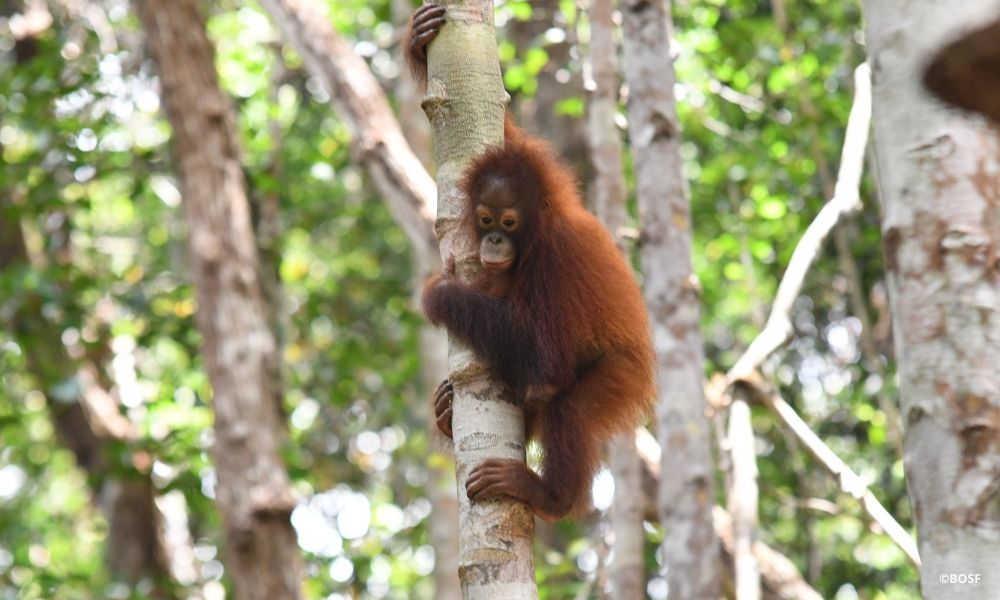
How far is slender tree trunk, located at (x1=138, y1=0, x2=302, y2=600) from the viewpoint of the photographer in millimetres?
6254

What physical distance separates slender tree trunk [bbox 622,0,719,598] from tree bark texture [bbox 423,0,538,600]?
6.27 ft

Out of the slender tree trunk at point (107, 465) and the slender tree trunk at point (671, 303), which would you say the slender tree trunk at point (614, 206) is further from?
the slender tree trunk at point (107, 465)

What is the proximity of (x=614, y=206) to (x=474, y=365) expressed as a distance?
8.82 ft

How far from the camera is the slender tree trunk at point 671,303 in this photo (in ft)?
15.3

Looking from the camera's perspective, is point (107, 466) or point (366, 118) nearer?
point (366, 118)

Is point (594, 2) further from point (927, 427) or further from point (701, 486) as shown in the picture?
point (927, 427)

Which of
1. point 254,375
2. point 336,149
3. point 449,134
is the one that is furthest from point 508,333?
point 336,149

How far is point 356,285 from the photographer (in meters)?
9.90

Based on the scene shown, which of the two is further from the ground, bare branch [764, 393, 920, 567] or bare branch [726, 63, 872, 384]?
bare branch [726, 63, 872, 384]

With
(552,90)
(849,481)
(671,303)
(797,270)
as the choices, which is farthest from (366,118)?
(552,90)

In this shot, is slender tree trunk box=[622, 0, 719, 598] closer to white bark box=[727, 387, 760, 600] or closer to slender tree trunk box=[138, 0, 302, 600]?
white bark box=[727, 387, 760, 600]

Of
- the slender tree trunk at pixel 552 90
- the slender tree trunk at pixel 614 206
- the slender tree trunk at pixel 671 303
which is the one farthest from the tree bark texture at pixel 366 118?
the slender tree trunk at pixel 552 90

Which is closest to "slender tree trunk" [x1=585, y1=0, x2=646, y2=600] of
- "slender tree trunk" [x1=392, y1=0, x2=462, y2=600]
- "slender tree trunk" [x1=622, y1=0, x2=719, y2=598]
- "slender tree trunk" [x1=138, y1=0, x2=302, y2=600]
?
"slender tree trunk" [x1=622, y1=0, x2=719, y2=598]

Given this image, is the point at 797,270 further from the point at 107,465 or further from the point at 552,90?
the point at 107,465
